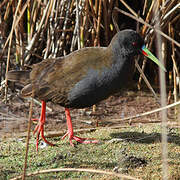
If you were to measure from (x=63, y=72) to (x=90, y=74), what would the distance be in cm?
30

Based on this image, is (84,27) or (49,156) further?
(84,27)

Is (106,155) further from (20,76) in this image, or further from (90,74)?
(20,76)

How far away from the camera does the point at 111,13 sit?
15.3 ft

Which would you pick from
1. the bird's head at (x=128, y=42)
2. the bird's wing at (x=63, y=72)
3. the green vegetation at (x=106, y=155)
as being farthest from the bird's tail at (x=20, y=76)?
the bird's head at (x=128, y=42)

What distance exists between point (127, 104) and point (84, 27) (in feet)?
3.97

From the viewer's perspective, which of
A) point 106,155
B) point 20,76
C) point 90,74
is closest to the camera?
point 106,155

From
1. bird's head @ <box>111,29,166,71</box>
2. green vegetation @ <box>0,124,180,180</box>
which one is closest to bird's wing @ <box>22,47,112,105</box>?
bird's head @ <box>111,29,166,71</box>

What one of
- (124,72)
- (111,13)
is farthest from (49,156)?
(111,13)

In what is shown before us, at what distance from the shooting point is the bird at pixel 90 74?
3.14m

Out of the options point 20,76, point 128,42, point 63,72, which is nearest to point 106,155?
Answer: point 63,72

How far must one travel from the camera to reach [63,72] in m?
3.33

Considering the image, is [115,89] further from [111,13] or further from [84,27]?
[111,13]

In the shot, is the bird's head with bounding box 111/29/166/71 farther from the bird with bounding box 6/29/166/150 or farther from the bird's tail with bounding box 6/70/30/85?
the bird's tail with bounding box 6/70/30/85

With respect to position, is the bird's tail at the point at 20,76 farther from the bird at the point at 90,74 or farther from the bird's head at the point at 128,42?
the bird's head at the point at 128,42
